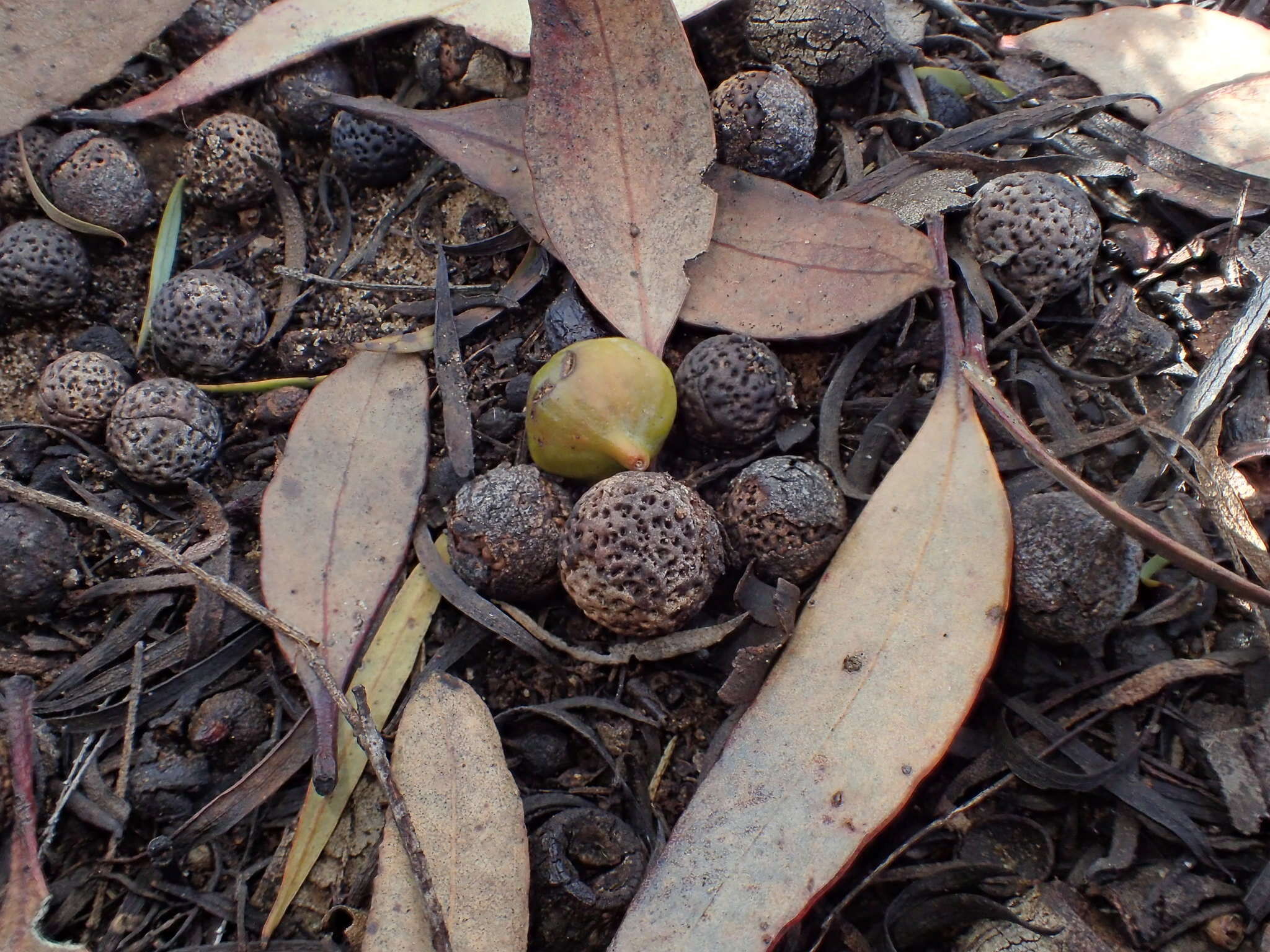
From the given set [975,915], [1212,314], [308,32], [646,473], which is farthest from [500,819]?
[308,32]

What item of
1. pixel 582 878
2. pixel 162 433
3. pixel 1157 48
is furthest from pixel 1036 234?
pixel 162 433

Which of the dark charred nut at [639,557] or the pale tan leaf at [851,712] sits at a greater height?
the dark charred nut at [639,557]

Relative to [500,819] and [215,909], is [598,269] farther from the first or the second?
[215,909]

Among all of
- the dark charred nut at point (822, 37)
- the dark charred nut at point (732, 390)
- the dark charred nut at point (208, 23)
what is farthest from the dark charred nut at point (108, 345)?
the dark charred nut at point (822, 37)

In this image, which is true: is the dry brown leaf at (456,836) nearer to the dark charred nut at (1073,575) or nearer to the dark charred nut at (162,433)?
the dark charred nut at (162,433)

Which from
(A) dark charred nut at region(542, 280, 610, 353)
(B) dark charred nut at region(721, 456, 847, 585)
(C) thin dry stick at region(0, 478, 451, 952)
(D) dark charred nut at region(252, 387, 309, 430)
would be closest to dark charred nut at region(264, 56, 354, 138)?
(D) dark charred nut at region(252, 387, 309, 430)

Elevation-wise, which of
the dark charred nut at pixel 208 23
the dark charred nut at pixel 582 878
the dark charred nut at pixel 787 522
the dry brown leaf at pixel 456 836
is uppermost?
the dark charred nut at pixel 208 23
